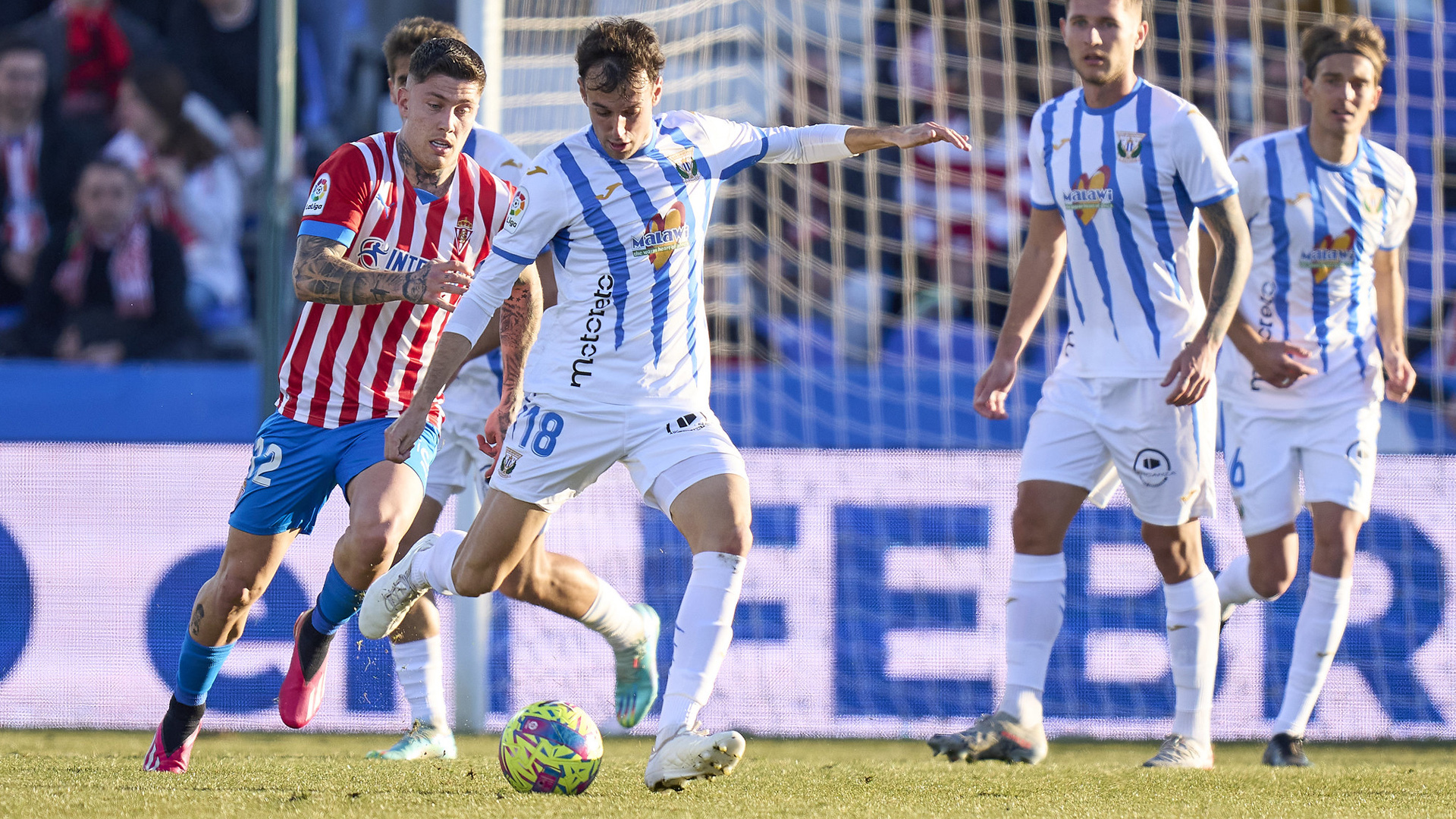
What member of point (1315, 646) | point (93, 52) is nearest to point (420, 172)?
point (1315, 646)

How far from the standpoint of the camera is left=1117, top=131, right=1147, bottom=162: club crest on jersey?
440 centimetres

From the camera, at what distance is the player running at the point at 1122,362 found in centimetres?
438

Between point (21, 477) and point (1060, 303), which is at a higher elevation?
point (1060, 303)

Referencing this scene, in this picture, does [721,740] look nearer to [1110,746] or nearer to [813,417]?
[1110,746]

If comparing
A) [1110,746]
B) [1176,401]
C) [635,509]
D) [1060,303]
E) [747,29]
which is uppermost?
[747,29]

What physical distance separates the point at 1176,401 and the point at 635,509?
251 cm

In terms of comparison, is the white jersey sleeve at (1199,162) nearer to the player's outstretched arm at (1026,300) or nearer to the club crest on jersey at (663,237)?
the player's outstretched arm at (1026,300)

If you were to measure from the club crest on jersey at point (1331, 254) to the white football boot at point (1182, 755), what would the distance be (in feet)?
5.47

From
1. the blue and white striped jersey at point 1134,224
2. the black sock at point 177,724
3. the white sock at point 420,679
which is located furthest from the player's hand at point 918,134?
the black sock at point 177,724

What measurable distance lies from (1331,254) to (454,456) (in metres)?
3.04

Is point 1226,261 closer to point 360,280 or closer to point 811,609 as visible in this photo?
point 811,609

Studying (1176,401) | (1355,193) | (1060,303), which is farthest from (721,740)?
(1060,303)

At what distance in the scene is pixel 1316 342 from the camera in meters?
5.07

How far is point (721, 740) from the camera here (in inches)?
137
